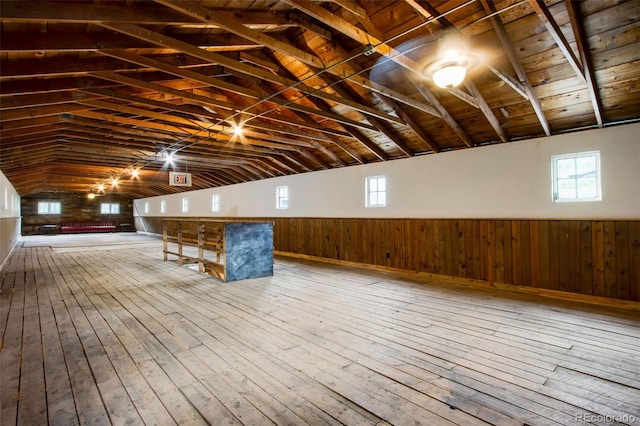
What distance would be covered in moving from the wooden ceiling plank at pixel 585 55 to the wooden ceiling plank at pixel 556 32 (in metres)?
0.06

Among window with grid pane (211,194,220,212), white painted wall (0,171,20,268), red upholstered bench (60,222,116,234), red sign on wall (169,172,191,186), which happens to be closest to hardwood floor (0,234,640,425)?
white painted wall (0,171,20,268)

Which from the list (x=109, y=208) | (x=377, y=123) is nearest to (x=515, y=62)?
(x=377, y=123)

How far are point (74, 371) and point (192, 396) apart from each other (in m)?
1.11

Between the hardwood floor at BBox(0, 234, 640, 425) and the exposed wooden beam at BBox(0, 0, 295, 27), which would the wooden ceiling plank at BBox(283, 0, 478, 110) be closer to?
the exposed wooden beam at BBox(0, 0, 295, 27)

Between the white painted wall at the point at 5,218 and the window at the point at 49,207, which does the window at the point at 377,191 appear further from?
the window at the point at 49,207

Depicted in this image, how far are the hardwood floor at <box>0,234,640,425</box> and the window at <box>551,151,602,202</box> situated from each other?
60.2 inches

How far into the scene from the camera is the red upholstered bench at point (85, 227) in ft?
60.6

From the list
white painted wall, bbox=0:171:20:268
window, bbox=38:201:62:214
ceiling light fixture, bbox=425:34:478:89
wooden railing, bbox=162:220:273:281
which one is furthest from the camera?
window, bbox=38:201:62:214

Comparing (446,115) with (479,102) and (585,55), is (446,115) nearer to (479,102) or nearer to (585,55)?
(479,102)

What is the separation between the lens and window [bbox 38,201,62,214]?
707 inches

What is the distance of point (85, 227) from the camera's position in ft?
62.4

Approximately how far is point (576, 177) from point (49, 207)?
24.2 metres

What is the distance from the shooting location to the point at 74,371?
7.82 ft

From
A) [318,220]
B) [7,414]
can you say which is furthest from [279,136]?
[7,414]
